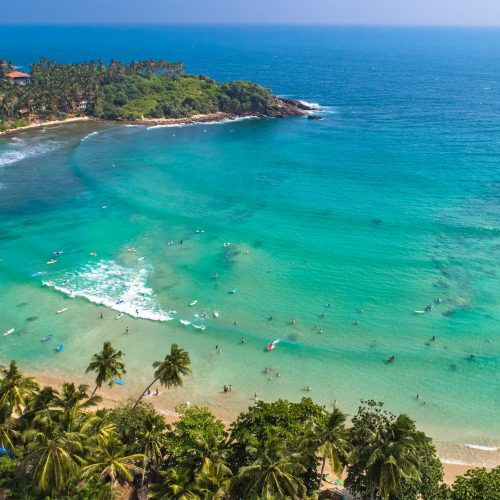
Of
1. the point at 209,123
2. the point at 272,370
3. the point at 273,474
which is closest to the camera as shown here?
the point at 273,474

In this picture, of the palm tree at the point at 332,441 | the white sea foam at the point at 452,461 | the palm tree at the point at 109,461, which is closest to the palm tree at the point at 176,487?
the palm tree at the point at 109,461

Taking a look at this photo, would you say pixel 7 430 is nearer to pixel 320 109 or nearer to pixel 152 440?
pixel 152 440

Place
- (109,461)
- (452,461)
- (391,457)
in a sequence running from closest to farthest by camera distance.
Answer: (391,457)
(109,461)
(452,461)

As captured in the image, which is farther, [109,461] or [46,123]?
[46,123]

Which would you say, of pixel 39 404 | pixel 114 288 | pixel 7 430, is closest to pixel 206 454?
pixel 39 404

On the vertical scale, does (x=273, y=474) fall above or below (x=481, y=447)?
above

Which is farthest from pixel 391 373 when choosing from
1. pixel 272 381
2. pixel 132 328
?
pixel 132 328

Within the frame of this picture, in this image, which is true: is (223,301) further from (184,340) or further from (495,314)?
(495,314)

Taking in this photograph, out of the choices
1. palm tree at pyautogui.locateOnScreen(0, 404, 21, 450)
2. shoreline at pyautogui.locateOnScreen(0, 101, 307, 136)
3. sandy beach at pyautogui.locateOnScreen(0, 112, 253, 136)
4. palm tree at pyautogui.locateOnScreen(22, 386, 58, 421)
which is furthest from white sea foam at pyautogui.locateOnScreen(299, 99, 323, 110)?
palm tree at pyautogui.locateOnScreen(0, 404, 21, 450)

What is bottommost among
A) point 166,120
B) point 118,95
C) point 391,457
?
point 166,120
